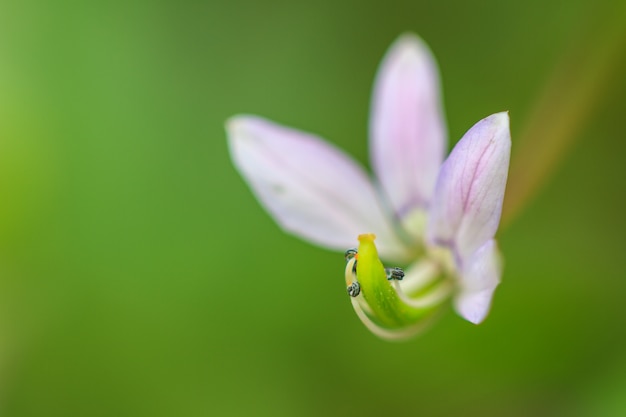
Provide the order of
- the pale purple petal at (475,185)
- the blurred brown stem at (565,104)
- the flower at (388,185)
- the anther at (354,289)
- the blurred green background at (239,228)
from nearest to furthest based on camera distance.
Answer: the pale purple petal at (475,185), the anther at (354,289), the flower at (388,185), the blurred brown stem at (565,104), the blurred green background at (239,228)

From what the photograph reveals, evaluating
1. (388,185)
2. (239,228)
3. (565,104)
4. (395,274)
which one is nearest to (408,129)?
(388,185)

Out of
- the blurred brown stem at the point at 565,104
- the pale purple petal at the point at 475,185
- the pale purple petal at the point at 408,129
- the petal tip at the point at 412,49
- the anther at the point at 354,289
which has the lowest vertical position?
the anther at the point at 354,289

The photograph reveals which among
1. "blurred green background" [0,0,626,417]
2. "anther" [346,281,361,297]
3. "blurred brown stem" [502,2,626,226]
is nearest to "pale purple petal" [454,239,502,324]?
"anther" [346,281,361,297]

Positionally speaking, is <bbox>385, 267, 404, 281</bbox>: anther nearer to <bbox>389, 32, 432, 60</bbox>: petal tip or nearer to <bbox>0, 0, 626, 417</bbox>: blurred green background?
<bbox>389, 32, 432, 60</bbox>: petal tip

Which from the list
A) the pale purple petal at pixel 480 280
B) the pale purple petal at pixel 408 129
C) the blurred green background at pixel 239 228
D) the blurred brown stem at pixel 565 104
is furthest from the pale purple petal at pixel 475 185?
the blurred green background at pixel 239 228

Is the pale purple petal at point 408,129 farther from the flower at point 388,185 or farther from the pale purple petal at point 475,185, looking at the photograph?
the pale purple petal at point 475,185

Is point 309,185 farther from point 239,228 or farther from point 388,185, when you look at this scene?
point 239,228
